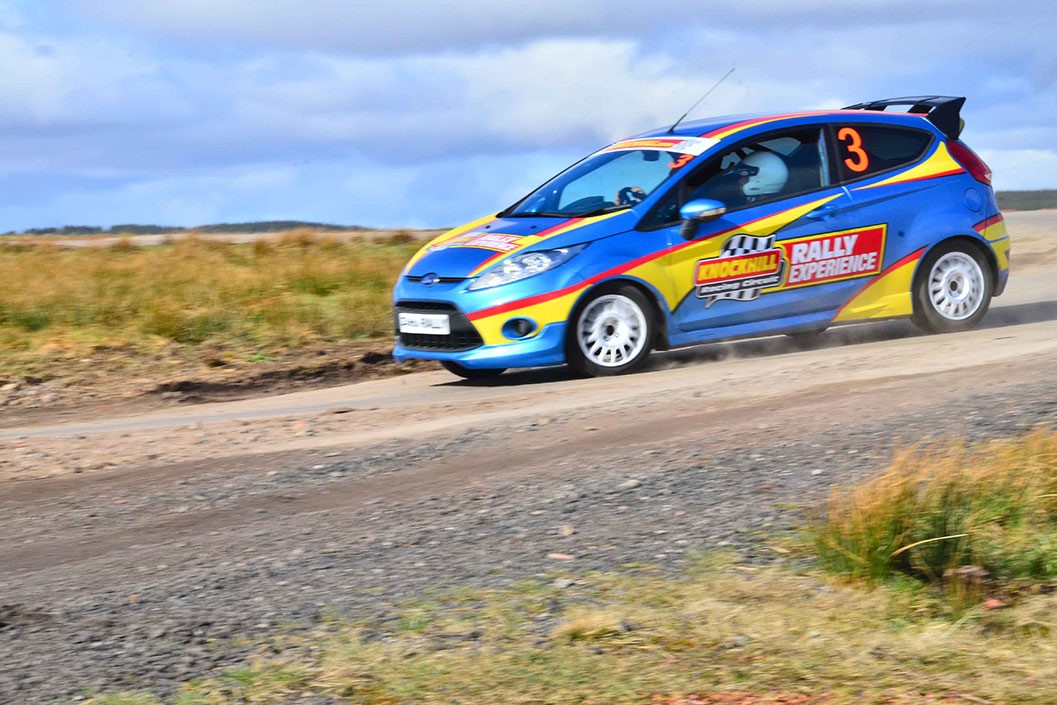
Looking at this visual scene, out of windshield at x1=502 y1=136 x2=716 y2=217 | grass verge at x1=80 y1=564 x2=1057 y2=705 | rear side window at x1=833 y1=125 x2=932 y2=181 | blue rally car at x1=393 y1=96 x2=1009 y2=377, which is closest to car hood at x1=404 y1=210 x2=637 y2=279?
blue rally car at x1=393 y1=96 x2=1009 y2=377

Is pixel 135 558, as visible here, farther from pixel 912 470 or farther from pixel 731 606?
pixel 912 470

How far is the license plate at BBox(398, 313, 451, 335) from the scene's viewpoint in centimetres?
920

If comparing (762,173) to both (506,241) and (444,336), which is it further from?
(444,336)

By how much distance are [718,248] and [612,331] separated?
38.7 inches

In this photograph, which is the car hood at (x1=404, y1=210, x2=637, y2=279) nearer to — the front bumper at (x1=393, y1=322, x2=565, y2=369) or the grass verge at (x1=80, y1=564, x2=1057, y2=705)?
the front bumper at (x1=393, y1=322, x2=565, y2=369)

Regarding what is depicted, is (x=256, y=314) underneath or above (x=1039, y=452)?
above

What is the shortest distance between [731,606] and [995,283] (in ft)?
22.8

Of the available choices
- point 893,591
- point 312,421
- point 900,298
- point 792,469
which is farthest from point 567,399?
A: point 893,591

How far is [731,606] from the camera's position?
14.4 feet

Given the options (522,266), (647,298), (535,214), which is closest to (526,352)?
Result: (522,266)

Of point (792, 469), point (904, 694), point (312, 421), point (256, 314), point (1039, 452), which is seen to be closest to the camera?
point (904, 694)

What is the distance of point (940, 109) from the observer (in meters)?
10.6

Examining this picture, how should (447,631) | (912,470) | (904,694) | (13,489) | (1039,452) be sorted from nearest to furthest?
(904,694) < (447,631) < (912,470) < (1039,452) < (13,489)

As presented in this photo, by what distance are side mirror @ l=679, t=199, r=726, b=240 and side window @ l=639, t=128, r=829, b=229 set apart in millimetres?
110
